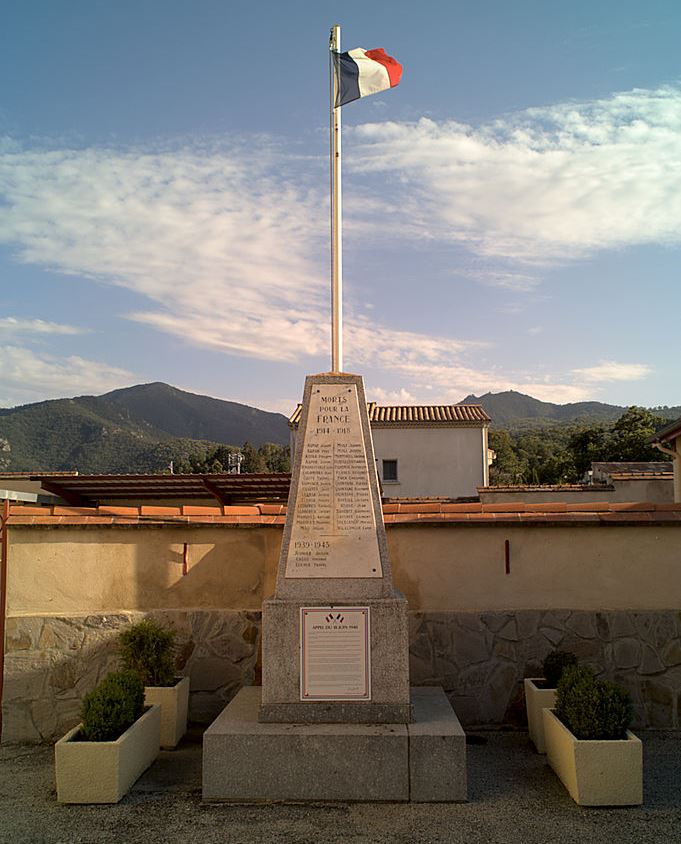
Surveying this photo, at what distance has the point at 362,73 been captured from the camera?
6438mm

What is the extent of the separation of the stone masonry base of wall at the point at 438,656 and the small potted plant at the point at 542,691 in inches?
16.2

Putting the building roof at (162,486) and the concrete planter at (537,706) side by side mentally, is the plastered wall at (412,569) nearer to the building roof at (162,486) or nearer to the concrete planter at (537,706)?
the concrete planter at (537,706)

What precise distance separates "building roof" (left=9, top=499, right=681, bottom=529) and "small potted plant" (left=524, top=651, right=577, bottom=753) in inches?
47.3

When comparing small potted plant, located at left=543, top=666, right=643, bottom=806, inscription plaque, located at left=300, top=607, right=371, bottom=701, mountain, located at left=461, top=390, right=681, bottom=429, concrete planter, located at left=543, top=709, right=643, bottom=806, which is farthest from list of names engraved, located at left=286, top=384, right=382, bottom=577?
mountain, located at left=461, top=390, right=681, bottom=429

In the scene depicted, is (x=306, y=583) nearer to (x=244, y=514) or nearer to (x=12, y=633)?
(x=244, y=514)

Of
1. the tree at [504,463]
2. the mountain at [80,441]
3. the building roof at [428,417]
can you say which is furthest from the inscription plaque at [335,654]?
the mountain at [80,441]

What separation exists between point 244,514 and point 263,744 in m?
2.33

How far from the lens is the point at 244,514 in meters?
6.92

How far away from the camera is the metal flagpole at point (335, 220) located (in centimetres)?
609

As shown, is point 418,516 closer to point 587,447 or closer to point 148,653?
point 148,653

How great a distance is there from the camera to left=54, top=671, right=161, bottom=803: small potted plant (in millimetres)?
4992

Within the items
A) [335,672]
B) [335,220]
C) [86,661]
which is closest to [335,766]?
[335,672]

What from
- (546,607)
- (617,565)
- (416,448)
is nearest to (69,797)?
(546,607)

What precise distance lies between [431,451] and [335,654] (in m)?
32.7
